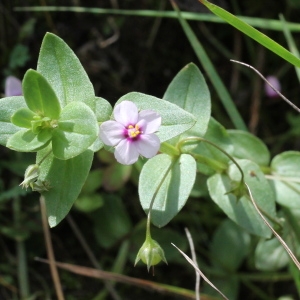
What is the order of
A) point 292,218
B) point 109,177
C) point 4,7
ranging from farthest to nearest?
point 4,7
point 109,177
point 292,218

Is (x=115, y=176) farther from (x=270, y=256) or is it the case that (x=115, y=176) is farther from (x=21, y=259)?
(x=270, y=256)

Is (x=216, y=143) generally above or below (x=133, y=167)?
above

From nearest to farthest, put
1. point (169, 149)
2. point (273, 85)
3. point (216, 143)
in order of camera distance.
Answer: point (169, 149) → point (216, 143) → point (273, 85)

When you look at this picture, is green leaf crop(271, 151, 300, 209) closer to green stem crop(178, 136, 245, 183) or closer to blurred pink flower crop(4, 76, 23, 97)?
green stem crop(178, 136, 245, 183)

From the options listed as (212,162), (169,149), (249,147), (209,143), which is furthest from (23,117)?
(249,147)

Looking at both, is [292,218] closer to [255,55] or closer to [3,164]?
[255,55]

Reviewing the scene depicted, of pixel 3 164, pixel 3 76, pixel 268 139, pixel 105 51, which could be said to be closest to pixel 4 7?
pixel 3 76
